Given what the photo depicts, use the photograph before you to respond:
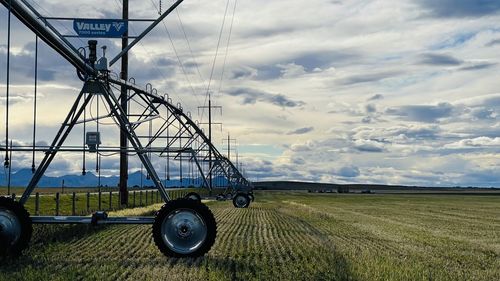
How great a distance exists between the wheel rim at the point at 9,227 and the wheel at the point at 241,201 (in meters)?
45.6

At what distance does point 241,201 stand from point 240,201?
0.09 metres

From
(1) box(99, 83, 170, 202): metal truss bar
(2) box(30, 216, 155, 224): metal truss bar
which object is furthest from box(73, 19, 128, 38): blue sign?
(2) box(30, 216, 155, 224): metal truss bar

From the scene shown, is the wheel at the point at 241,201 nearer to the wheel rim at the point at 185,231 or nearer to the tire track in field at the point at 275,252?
the tire track in field at the point at 275,252

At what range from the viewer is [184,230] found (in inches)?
659

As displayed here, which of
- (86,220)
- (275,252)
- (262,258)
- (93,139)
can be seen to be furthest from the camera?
(93,139)

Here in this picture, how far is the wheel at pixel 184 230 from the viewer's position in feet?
A: 54.7

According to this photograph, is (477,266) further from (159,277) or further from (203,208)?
(159,277)

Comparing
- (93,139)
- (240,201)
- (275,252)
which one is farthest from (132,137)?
(240,201)

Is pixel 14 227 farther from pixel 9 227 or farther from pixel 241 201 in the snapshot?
pixel 241 201

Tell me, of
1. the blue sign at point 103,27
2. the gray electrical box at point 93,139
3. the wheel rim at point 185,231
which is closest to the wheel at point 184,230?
the wheel rim at point 185,231

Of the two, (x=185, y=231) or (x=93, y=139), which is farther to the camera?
(x=93, y=139)

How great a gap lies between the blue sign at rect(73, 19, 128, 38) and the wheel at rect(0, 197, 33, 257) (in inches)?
238

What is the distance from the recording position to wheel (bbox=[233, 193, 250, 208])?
204ft

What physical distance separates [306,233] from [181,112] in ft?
72.8
